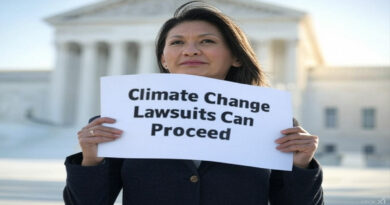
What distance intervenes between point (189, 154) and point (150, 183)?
0.32 metres

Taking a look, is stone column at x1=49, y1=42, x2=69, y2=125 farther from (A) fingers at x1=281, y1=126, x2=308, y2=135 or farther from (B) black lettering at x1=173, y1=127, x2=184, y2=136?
(A) fingers at x1=281, y1=126, x2=308, y2=135

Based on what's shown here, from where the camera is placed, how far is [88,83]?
159ft

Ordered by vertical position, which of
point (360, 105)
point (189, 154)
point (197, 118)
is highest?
point (360, 105)

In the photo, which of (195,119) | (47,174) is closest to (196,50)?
(195,119)

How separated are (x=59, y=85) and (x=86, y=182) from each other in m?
49.4

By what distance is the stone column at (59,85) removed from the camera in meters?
49.1

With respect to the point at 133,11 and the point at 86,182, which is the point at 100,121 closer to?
the point at 86,182

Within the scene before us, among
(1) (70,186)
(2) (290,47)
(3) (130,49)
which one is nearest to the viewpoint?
(1) (70,186)

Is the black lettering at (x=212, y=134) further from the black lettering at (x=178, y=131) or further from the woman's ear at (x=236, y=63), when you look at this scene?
the woman's ear at (x=236, y=63)

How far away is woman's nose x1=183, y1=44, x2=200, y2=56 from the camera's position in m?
2.95

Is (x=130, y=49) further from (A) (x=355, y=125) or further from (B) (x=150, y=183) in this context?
(B) (x=150, y=183)

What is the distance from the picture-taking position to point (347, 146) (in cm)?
4672

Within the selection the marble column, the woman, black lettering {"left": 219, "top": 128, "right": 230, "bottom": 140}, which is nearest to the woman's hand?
the woman

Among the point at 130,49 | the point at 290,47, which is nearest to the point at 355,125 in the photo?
the point at 290,47
